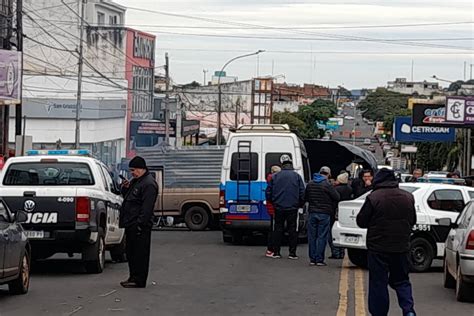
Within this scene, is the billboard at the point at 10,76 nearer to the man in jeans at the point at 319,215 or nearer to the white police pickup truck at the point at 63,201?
the white police pickup truck at the point at 63,201

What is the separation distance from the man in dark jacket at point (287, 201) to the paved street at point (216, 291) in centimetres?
55

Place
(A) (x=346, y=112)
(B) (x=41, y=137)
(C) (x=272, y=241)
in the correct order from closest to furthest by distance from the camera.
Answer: (C) (x=272, y=241) → (B) (x=41, y=137) → (A) (x=346, y=112)

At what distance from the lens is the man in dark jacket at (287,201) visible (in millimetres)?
19125

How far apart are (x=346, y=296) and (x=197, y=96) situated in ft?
295

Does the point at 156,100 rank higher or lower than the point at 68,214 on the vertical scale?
higher

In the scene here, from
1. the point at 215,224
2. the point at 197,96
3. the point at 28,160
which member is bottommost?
the point at 215,224

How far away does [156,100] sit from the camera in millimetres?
83250

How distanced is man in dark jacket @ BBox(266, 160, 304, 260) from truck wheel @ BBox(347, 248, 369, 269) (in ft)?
4.95

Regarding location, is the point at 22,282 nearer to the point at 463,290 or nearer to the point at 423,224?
the point at 463,290

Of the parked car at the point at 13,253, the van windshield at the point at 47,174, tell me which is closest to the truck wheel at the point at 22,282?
the parked car at the point at 13,253

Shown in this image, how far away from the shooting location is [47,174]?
52.2 feet

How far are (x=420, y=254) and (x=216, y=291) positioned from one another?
481 centimetres

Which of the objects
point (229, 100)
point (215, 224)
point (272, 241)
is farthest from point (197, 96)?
point (272, 241)

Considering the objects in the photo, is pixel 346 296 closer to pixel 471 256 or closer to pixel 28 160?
pixel 471 256
